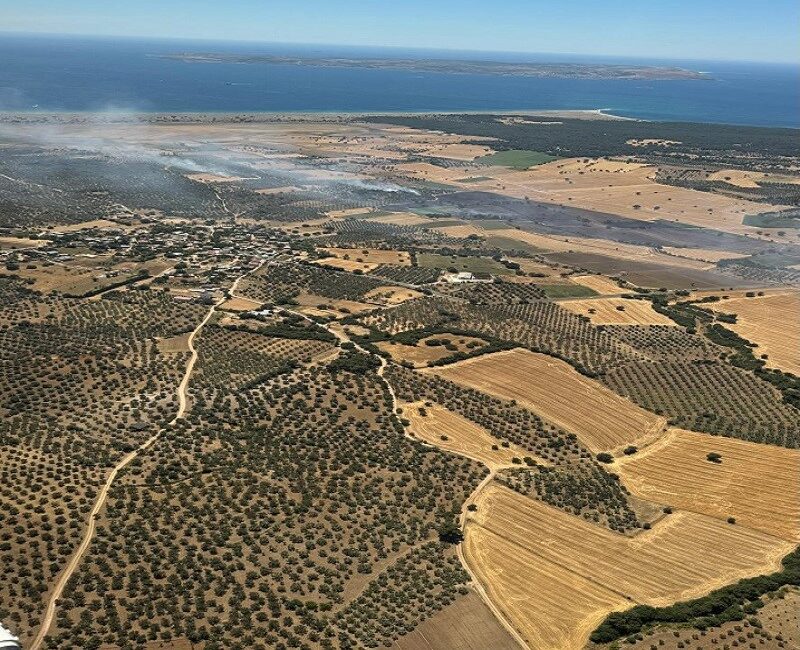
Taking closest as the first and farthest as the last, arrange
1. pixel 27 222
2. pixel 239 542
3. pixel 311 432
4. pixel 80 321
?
pixel 239 542 < pixel 311 432 < pixel 80 321 < pixel 27 222

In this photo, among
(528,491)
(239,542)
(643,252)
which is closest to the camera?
(239,542)

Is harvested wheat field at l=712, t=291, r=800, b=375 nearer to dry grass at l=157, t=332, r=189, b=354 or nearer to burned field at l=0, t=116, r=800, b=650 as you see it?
burned field at l=0, t=116, r=800, b=650

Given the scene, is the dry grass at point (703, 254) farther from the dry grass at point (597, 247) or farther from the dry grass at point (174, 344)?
the dry grass at point (174, 344)

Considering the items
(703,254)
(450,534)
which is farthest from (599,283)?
(450,534)

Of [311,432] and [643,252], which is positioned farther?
[643,252]

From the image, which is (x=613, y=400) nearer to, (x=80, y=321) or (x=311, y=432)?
(x=311, y=432)

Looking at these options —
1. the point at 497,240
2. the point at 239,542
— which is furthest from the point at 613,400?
the point at 497,240
